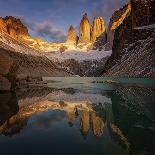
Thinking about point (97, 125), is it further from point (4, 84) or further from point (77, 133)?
point (4, 84)

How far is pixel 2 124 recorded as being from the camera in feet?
58.4

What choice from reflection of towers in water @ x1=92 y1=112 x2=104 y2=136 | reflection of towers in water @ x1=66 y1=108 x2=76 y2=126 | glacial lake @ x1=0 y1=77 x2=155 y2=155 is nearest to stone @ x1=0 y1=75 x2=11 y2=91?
glacial lake @ x1=0 y1=77 x2=155 y2=155

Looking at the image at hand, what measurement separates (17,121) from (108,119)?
6.48 m

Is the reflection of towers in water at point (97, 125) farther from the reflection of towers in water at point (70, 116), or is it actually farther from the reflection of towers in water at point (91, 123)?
the reflection of towers in water at point (70, 116)

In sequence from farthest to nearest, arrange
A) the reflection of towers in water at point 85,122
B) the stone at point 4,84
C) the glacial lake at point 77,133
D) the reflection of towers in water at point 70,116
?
the stone at point 4,84 < the reflection of towers in water at point 70,116 < the reflection of towers in water at point 85,122 < the glacial lake at point 77,133

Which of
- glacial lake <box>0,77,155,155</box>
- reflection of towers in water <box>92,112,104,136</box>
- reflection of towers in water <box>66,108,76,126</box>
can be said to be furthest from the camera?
reflection of towers in water <box>66,108,76,126</box>

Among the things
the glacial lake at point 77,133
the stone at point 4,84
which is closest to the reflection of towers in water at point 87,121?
the glacial lake at point 77,133

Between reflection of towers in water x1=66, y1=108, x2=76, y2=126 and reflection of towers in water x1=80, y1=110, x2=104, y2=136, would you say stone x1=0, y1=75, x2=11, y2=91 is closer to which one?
reflection of towers in water x1=66, y1=108, x2=76, y2=126

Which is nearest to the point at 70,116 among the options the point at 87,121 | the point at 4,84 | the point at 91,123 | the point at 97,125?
the point at 87,121

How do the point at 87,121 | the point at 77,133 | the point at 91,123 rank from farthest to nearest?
1. the point at 87,121
2. the point at 91,123
3. the point at 77,133

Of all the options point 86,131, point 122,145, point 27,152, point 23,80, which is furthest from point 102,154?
point 23,80

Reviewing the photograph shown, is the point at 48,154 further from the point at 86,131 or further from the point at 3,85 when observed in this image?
the point at 3,85

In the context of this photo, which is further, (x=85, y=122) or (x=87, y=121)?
(x=87, y=121)

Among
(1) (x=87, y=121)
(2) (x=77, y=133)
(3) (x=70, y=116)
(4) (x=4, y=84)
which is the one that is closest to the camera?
(2) (x=77, y=133)
